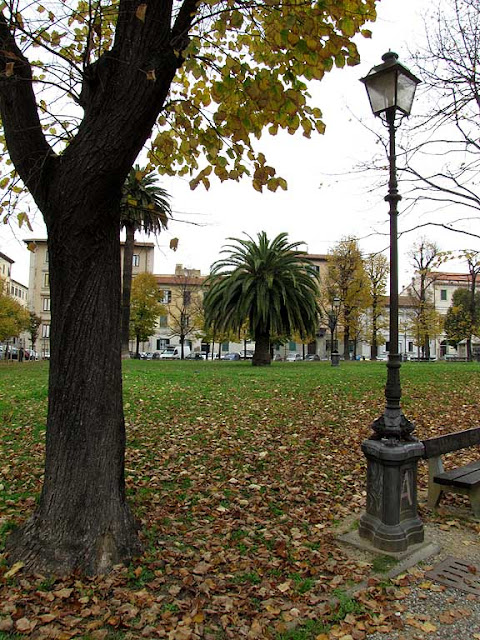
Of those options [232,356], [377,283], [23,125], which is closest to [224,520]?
[23,125]

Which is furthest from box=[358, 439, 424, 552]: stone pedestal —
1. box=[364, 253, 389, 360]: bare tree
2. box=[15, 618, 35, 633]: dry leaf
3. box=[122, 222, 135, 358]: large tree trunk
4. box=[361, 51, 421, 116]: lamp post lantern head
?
box=[364, 253, 389, 360]: bare tree

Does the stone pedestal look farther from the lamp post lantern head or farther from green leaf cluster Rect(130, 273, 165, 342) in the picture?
green leaf cluster Rect(130, 273, 165, 342)

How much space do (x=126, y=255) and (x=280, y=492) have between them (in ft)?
81.5

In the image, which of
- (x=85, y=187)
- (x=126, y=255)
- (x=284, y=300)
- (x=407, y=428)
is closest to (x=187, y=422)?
(x=407, y=428)

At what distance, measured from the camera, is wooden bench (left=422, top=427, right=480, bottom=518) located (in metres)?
4.79

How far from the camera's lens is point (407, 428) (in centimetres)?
438

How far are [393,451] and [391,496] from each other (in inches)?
15.0

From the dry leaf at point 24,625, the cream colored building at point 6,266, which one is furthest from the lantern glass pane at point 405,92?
the cream colored building at point 6,266

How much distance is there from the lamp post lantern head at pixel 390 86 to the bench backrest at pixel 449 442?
3197 mm

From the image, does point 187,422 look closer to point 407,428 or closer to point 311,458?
point 311,458

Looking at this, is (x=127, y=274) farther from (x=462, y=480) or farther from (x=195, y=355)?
(x=195, y=355)

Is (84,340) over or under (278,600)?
over

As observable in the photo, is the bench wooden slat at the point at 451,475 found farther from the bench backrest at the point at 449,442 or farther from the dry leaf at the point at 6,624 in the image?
the dry leaf at the point at 6,624

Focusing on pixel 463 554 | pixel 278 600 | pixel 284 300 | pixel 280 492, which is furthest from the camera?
pixel 284 300
